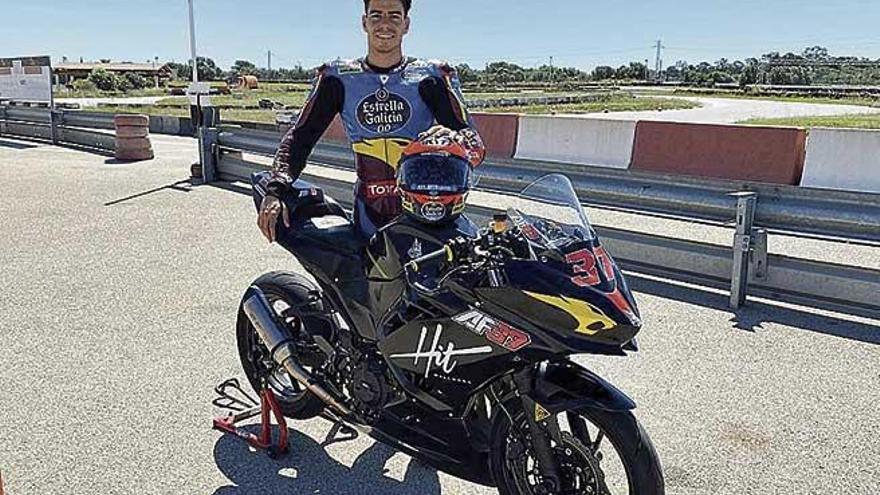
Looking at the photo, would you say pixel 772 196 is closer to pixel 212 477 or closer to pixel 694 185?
pixel 694 185

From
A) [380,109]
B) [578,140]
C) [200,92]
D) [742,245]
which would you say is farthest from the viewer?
[200,92]

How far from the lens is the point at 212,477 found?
362cm

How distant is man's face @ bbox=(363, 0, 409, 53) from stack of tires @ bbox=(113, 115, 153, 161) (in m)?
12.0

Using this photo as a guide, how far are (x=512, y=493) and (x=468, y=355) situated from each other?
0.56m

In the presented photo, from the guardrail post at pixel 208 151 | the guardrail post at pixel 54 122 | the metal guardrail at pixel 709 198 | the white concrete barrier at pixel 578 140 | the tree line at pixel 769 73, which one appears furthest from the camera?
the tree line at pixel 769 73

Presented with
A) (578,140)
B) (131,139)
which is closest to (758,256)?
(578,140)

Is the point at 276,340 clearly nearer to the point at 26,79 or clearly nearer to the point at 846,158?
the point at 846,158

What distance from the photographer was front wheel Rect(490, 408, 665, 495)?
2781 millimetres

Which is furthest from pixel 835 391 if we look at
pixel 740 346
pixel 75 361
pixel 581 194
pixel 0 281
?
pixel 0 281

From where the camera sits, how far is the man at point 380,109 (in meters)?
3.96

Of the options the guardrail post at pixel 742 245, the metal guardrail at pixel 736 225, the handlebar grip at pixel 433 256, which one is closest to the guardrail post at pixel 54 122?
the metal guardrail at pixel 736 225

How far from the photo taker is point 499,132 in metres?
13.0

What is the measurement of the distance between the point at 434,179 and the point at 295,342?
129 cm

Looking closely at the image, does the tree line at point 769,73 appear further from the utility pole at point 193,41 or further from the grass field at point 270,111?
the utility pole at point 193,41
